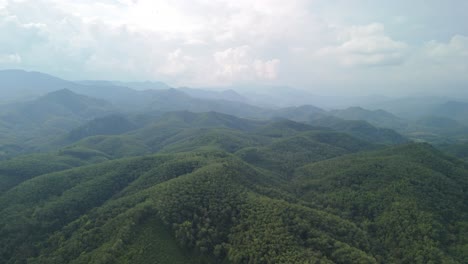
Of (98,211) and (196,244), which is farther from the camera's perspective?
(98,211)

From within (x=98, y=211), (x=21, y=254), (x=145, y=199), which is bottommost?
(x=21, y=254)

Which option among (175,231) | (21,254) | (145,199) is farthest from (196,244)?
(21,254)

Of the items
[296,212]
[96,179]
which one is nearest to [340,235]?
[296,212]

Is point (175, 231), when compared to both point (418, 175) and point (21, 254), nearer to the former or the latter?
point (21, 254)

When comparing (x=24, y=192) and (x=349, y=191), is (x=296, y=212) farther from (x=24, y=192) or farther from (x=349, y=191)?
Answer: (x=24, y=192)

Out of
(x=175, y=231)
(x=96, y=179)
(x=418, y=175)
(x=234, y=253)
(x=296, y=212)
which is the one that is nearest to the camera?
(x=234, y=253)

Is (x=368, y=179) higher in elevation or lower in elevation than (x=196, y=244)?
higher

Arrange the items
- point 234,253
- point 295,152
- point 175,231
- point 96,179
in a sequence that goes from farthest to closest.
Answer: point 295,152 < point 96,179 < point 175,231 < point 234,253
